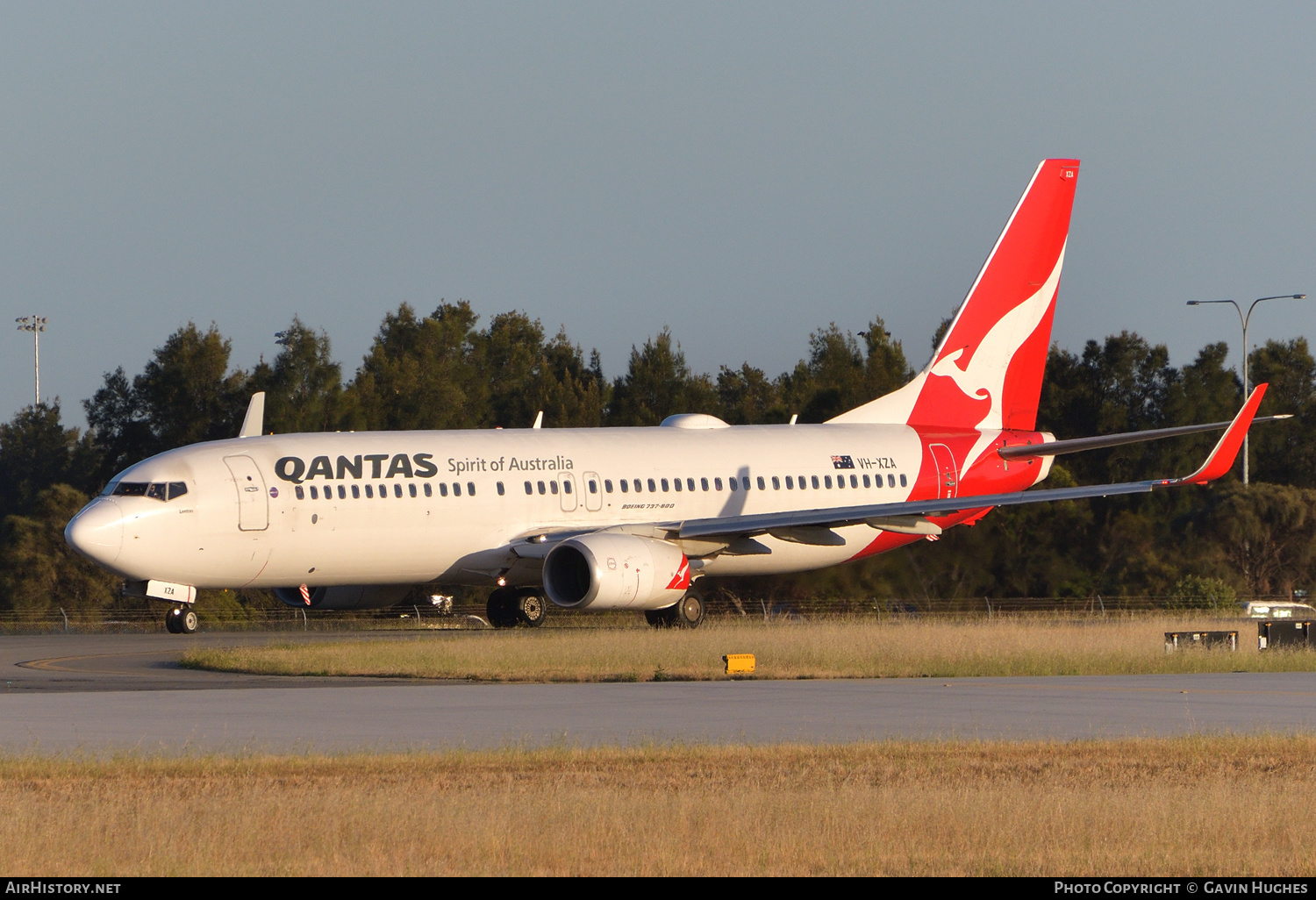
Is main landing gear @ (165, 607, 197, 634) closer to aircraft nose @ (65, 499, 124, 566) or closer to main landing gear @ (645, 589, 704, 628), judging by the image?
aircraft nose @ (65, 499, 124, 566)

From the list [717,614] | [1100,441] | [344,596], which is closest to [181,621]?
[344,596]

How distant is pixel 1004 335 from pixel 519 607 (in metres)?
13.5

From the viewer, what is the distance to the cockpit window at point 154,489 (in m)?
29.4

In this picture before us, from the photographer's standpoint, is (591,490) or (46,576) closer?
(591,490)

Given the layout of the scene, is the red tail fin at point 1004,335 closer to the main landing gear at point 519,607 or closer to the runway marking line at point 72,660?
the main landing gear at point 519,607

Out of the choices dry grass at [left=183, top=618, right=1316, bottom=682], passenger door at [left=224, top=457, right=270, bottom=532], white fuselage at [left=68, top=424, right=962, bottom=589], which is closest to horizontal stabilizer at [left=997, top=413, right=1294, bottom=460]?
white fuselage at [left=68, top=424, right=962, bottom=589]

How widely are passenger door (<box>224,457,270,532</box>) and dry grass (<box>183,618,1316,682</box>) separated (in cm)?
251

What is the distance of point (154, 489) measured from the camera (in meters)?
29.5

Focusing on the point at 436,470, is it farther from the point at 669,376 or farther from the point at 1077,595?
the point at 669,376

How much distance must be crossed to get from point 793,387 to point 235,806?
223 feet

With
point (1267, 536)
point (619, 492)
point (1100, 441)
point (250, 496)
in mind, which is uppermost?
point (1100, 441)

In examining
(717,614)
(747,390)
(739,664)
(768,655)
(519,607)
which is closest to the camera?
(739,664)

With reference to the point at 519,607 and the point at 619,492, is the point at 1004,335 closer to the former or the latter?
the point at 619,492

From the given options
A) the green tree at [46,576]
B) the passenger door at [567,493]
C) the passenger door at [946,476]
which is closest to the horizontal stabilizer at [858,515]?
the passenger door at [567,493]
